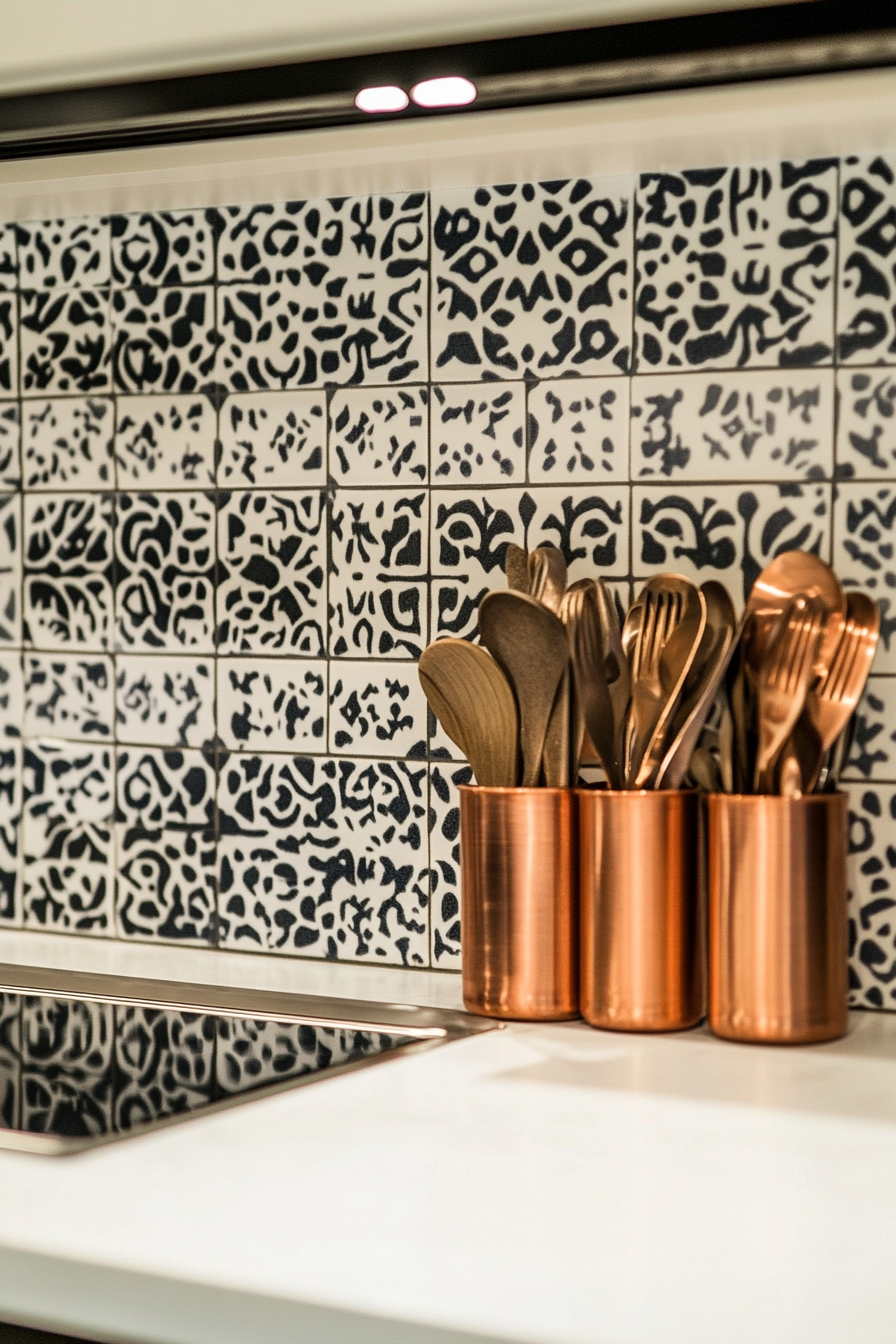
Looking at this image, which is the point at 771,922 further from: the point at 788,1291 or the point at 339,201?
the point at 339,201

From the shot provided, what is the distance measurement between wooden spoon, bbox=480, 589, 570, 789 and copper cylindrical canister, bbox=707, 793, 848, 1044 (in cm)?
Result: 13

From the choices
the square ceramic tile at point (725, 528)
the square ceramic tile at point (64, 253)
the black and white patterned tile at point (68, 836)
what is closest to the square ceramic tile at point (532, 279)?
the square ceramic tile at point (725, 528)

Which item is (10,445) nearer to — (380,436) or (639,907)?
→ (380,436)

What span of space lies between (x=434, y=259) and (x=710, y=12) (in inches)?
17.6

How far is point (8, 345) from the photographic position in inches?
52.0

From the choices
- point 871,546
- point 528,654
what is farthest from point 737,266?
point 528,654

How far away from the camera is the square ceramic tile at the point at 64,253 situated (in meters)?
1.28

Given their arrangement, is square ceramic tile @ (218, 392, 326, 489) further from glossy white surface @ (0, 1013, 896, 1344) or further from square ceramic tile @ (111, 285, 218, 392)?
glossy white surface @ (0, 1013, 896, 1344)

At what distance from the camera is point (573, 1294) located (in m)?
0.54

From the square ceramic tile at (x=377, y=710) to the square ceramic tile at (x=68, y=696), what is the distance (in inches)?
8.8

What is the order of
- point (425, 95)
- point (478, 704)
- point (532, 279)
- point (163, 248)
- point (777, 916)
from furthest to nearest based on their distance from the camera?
point (163, 248), point (532, 279), point (478, 704), point (777, 916), point (425, 95)

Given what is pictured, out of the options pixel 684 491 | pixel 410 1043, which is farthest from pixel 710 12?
pixel 410 1043

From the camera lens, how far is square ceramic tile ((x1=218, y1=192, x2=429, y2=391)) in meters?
1.16

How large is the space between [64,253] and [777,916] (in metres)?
0.84
